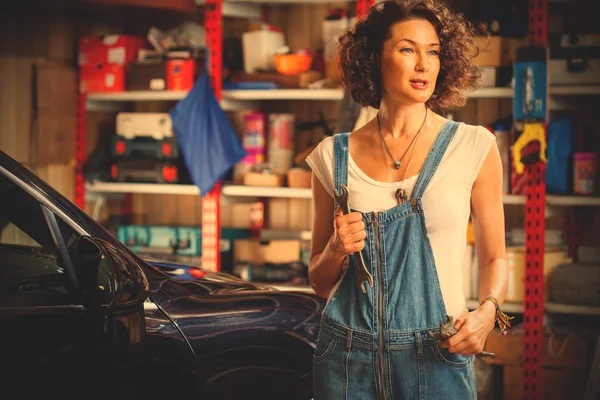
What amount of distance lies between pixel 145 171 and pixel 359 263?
359cm

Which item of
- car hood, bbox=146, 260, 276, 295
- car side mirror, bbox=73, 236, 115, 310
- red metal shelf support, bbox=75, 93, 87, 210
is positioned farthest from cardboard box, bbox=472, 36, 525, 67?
car side mirror, bbox=73, 236, 115, 310

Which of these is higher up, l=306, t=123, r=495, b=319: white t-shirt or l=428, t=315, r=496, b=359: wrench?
l=306, t=123, r=495, b=319: white t-shirt

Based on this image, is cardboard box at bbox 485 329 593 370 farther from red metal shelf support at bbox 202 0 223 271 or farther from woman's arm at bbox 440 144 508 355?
woman's arm at bbox 440 144 508 355

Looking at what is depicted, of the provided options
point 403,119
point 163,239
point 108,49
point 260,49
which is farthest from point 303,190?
point 403,119

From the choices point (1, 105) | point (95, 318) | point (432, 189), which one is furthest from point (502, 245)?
point (1, 105)

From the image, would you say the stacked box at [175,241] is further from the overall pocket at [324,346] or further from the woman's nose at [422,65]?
the woman's nose at [422,65]

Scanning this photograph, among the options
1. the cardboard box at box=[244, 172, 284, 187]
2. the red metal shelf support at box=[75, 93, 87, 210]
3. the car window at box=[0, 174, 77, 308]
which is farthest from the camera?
the red metal shelf support at box=[75, 93, 87, 210]

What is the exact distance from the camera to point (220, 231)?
4980 millimetres

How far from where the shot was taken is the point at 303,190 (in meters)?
4.59

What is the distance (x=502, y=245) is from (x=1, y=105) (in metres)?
4.11

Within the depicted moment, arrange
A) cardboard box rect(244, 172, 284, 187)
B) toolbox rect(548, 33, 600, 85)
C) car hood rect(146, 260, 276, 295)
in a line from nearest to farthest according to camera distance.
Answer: car hood rect(146, 260, 276, 295) < toolbox rect(548, 33, 600, 85) < cardboard box rect(244, 172, 284, 187)

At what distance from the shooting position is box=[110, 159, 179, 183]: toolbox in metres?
4.98

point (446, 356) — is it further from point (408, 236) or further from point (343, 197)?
point (343, 197)

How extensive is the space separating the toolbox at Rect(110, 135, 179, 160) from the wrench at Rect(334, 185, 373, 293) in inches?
135
